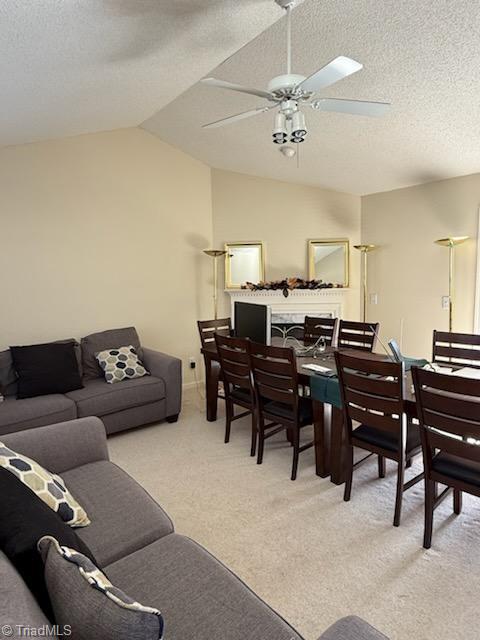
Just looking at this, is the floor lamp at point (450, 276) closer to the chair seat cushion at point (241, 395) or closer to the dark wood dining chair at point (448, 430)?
the chair seat cushion at point (241, 395)

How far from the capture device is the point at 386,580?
1845 millimetres

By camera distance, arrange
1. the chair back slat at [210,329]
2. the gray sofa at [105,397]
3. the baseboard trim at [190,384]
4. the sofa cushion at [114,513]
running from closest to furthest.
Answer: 1. the sofa cushion at [114,513]
2. the gray sofa at [105,397]
3. the chair back slat at [210,329]
4. the baseboard trim at [190,384]

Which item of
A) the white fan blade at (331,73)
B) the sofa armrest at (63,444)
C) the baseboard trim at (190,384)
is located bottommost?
the baseboard trim at (190,384)

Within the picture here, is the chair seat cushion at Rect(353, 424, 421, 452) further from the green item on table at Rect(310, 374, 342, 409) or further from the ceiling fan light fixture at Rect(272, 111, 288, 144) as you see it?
the ceiling fan light fixture at Rect(272, 111, 288, 144)

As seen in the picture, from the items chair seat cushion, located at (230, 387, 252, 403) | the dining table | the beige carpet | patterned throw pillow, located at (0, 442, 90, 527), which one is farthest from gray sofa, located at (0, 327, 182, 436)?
patterned throw pillow, located at (0, 442, 90, 527)

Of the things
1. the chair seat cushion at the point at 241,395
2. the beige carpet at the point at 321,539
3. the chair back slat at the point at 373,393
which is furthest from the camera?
the chair seat cushion at the point at 241,395

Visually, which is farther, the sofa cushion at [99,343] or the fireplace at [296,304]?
the fireplace at [296,304]

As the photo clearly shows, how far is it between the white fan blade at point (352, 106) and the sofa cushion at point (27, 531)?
89.1 inches

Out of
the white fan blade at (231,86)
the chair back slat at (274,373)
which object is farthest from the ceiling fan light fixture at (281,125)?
the chair back slat at (274,373)

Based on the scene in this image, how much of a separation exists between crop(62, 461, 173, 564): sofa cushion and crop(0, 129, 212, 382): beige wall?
93.4 inches

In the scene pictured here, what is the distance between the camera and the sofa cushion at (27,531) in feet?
3.15

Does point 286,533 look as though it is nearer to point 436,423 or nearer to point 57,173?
point 436,423

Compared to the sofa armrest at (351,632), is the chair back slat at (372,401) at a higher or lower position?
higher

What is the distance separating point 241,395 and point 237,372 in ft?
0.93
